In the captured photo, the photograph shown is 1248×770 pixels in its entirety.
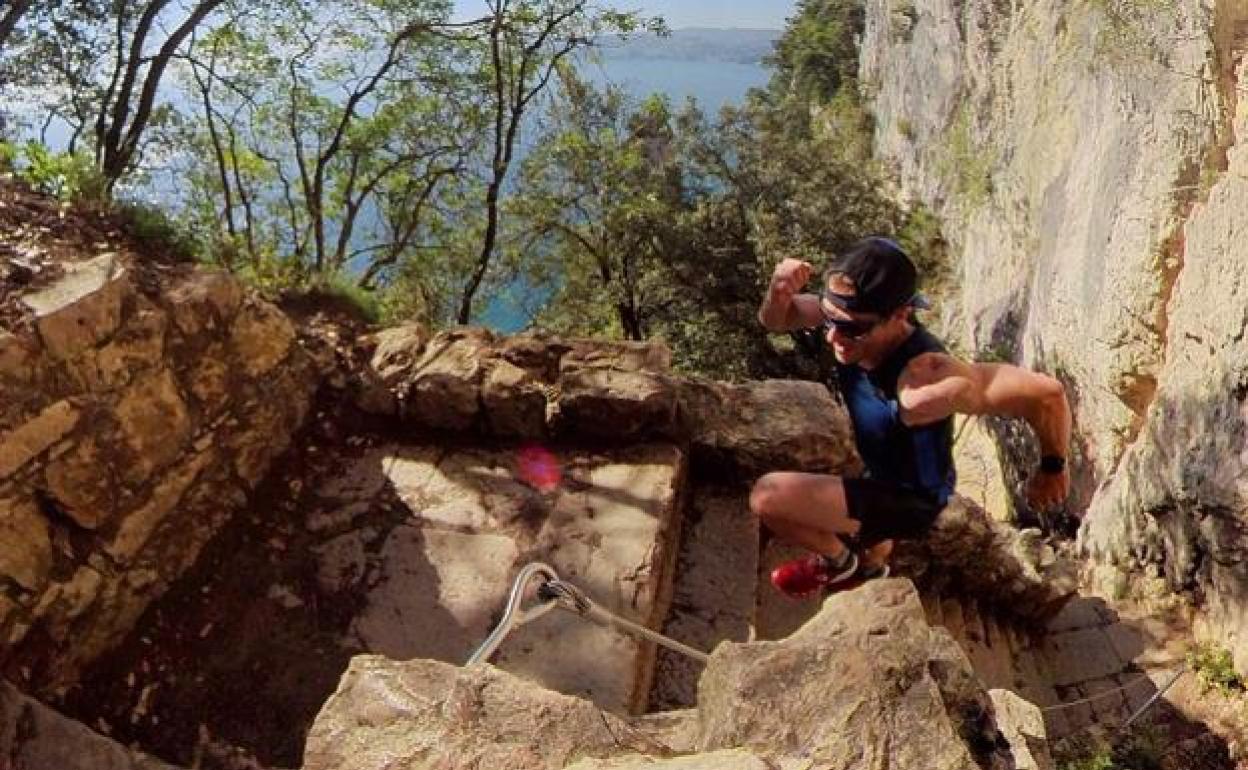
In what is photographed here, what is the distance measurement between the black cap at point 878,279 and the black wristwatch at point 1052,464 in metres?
0.69

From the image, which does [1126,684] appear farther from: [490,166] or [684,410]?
[490,166]

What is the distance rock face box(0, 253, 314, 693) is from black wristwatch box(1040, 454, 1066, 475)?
11.2ft

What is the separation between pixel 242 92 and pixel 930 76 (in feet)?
53.6

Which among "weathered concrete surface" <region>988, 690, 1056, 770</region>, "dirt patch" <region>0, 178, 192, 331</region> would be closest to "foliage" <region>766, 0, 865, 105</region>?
"dirt patch" <region>0, 178, 192, 331</region>

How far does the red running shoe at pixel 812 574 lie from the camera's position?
3.69 meters

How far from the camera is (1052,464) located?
3135mm

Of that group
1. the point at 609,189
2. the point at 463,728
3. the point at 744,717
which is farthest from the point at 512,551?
the point at 609,189

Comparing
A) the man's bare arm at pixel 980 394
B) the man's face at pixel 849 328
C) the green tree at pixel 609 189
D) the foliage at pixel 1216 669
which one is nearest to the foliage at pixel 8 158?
the man's face at pixel 849 328

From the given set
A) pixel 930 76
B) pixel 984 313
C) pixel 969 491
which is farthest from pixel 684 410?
pixel 930 76

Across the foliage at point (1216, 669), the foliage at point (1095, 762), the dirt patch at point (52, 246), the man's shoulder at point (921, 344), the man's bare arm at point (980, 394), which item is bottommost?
the foliage at point (1216, 669)

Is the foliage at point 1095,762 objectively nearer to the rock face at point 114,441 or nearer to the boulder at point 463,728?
the boulder at point 463,728

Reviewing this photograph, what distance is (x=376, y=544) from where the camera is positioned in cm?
423

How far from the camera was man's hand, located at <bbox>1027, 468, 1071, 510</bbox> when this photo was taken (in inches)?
126

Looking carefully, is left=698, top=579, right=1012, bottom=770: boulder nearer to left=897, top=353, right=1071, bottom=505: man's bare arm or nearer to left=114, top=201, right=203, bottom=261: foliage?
left=897, top=353, right=1071, bottom=505: man's bare arm
